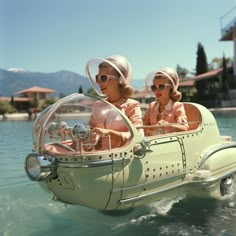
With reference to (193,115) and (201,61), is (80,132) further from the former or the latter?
(201,61)

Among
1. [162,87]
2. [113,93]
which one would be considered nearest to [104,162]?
→ [113,93]

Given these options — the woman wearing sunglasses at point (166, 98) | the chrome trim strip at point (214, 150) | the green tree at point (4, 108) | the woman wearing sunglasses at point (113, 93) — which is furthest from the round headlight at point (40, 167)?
the green tree at point (4, 108)

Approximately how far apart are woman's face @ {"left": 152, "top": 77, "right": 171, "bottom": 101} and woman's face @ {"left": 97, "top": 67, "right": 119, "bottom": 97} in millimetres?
1077

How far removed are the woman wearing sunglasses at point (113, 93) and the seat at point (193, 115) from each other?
1.28m

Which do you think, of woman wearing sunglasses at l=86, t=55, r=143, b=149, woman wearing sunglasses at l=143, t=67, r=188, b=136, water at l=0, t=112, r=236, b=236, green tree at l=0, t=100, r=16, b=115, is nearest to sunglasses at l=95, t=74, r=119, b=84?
woman wearing sunglasses at l=86, t=55, r=143, b=149

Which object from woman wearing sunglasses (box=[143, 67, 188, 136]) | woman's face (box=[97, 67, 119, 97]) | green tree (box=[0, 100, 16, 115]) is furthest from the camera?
green tree (box=[0, 100, 16, 115])

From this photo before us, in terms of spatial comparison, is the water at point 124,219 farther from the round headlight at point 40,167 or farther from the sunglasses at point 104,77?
the sunglasses at point 104,77

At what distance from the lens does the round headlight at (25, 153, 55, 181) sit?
10.3ft

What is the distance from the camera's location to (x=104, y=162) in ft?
10.3

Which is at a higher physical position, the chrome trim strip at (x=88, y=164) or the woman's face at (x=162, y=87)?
Result: the woman's face at (x=162, y=87)

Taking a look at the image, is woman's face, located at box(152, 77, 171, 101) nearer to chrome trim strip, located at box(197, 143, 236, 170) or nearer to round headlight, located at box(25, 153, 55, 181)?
chrome trim strip, located at box(197, 143, 236, 170)

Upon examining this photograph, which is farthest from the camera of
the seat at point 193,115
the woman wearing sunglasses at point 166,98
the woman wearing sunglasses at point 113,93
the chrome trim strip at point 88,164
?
the seat at point 193,115

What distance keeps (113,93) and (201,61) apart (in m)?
41.7

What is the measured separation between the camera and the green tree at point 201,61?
1675 inches
